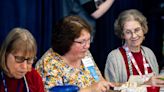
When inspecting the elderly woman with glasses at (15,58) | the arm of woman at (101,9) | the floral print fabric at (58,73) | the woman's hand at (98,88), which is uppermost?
the arm of woman at (101,9)

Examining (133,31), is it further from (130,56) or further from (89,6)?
(89,6)

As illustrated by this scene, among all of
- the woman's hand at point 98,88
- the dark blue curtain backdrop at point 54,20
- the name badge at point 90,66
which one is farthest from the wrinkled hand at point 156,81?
the dark blue curtain backdrop at point 54,20

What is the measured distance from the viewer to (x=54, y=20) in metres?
3.16

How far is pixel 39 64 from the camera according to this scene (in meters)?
2.43

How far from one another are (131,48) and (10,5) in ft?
3.33

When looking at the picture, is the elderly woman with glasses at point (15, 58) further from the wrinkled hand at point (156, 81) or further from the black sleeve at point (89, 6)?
the black sleeve at point (89, 6)

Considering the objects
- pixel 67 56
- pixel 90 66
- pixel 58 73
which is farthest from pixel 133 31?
pixel 58 73

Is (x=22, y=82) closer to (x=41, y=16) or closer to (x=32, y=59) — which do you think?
(x=32, y=59)

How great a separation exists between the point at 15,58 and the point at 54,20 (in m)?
1.23

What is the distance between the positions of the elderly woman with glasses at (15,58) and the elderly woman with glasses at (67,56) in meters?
0.32

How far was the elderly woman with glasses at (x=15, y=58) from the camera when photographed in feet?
6.45

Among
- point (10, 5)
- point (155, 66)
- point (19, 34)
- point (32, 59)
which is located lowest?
point (155, 66)

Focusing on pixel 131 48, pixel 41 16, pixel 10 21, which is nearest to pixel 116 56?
pixel 131 48

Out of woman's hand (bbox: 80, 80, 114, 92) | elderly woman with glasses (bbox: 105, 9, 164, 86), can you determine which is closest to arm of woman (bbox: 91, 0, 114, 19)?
elderly woman with glasses (bbox: 105, 9, 164, 86)
